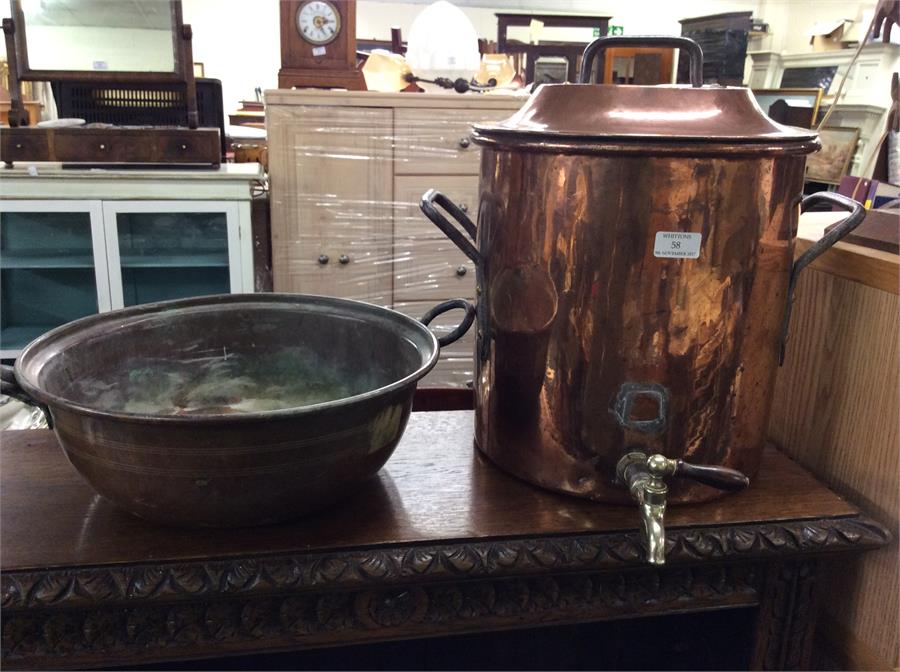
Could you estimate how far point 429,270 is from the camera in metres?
2.37

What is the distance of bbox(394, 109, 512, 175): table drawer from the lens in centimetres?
220

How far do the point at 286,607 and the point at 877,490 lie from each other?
589 millimetres

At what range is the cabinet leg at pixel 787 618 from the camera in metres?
0.74

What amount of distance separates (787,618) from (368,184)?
1754 millimetres

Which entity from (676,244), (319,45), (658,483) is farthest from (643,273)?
(319,45)

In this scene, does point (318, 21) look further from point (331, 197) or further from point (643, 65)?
point (643, 65)

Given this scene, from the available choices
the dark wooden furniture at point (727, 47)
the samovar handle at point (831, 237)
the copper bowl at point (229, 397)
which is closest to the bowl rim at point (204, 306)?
the copper bowl at point (229, 397)

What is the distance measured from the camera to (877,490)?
0.74 meters

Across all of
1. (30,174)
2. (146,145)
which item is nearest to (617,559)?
(146,145)

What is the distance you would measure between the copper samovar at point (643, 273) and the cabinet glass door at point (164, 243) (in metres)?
1.77

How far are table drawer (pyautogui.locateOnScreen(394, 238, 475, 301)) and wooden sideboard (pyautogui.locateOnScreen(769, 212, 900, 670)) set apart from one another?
1542 mm

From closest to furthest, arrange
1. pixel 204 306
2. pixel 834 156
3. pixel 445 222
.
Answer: pixel 445 222 → pixel 204 306 → pixel 834 156

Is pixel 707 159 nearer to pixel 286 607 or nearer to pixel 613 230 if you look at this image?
pixel 613 230

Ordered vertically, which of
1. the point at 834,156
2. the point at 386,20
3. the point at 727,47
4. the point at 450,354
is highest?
the point at 386,20
